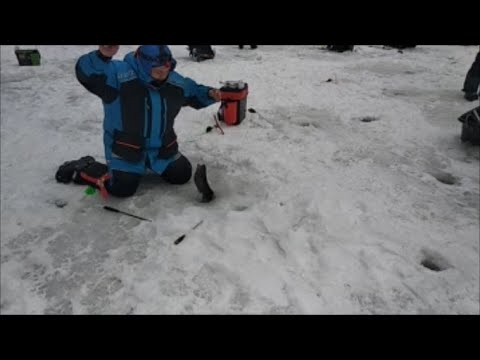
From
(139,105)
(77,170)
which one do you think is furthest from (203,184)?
(77,170)

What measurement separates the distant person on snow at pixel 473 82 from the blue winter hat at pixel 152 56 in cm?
590

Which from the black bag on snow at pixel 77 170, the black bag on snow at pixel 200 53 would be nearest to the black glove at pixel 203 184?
the black bag on snow at pixel 77 170

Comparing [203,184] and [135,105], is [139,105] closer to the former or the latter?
[135,105]

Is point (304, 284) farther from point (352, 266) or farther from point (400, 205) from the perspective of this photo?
point (400, 205)

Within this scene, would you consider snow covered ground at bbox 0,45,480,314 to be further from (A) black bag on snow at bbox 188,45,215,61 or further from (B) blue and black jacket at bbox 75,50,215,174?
(A) black bag on snow at bbox 188,45,215,61

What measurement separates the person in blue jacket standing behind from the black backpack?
131 inches

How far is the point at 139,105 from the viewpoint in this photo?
3.40m

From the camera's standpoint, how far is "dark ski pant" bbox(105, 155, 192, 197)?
3621 mm

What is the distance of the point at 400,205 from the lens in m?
3.62

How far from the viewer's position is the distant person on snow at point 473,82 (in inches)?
258

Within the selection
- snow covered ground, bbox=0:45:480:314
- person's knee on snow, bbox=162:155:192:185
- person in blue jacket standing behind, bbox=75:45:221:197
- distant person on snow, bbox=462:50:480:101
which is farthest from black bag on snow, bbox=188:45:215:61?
person's knee on snow, bbox=162:155:192:185
